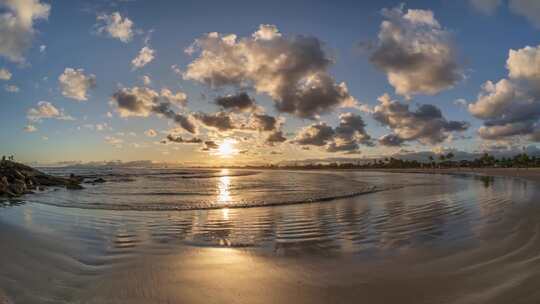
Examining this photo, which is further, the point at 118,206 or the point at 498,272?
the point at 118,206

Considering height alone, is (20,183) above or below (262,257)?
above

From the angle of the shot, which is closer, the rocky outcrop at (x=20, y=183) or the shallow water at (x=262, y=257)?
the shallow water at (x=262, y=257)

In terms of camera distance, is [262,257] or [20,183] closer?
[262,257]

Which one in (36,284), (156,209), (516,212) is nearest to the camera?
(36,284)

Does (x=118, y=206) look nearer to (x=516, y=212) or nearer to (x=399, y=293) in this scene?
(x=399, y=293)

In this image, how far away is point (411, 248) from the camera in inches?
304

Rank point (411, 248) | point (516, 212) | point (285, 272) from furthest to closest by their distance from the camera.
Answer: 1. point (516, 212)
2. point (411, 248)
3. point (285, 272)

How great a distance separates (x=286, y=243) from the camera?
8.71 m

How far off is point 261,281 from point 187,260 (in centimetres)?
224

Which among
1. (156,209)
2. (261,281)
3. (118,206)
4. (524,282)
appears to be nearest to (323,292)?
(261,281)

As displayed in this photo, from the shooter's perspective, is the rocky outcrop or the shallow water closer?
the shallow water

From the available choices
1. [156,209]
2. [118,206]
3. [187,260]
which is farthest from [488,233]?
[118,206]

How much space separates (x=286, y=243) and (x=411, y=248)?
10.3 ft

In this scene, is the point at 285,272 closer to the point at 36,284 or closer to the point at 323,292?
the point at 323,292
